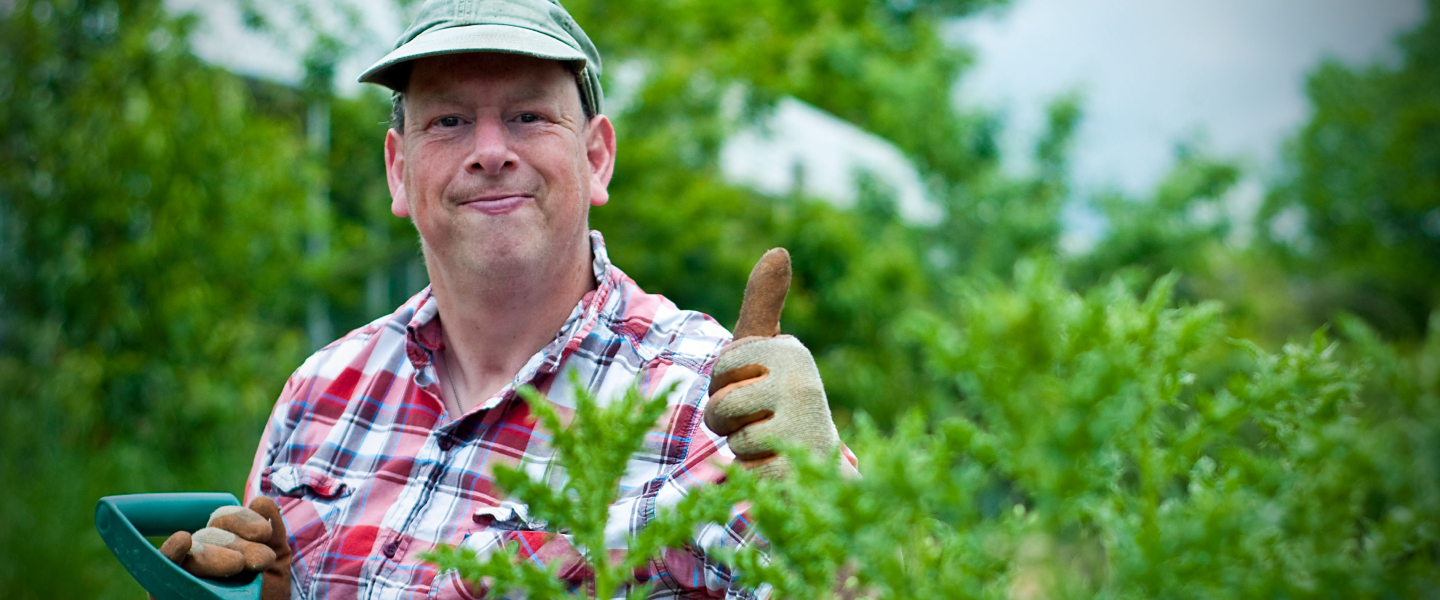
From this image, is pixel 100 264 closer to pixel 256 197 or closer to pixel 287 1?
pixel 256 197

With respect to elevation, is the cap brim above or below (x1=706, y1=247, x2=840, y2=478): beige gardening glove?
above

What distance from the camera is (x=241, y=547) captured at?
6.05ft

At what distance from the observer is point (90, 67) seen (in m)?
5.33

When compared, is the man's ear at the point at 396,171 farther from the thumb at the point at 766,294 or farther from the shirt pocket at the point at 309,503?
the thumb at the point at 766,294

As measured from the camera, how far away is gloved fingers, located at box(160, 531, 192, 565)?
1.75 m

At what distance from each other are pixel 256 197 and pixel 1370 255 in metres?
34.7

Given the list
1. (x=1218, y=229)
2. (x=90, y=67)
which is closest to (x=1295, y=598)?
(x=90, y=67)

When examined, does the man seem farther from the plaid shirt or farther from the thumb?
the thumb

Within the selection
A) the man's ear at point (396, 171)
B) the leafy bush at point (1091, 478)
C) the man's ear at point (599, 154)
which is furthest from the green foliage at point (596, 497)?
the man's ear at point (396, 171)

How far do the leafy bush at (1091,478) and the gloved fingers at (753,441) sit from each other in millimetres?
425

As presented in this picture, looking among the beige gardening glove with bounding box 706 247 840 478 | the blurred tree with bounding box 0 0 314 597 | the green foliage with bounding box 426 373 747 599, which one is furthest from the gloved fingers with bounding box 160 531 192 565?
the blurred tree with bounding box 0 0 314 597

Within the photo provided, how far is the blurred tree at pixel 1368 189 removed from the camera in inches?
1037

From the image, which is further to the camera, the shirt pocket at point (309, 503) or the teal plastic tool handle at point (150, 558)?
the shirt pocket at point (309, 503)

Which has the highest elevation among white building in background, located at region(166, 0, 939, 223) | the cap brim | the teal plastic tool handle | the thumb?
white building in background, located at region(166, 0, 939, 223)
